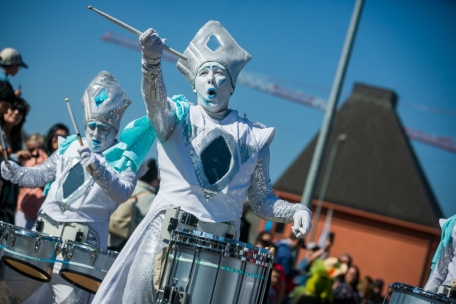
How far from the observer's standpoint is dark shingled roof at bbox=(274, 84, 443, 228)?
44812 millimetres

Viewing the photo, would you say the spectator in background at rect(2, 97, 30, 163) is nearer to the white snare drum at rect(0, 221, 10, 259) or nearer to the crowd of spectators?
the white snare drum at rect(0, 221, 10, 259)

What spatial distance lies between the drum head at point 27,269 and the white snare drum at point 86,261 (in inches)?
5.8

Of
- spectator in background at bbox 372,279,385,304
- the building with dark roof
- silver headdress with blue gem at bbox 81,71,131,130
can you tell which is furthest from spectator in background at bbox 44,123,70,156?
the building with dark roof

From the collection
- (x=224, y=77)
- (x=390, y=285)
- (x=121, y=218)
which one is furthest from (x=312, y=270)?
(x=224, y=77)

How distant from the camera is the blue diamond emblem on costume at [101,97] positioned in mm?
7320

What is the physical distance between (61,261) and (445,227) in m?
2.92

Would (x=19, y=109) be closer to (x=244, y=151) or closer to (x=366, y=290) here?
(x=244, y=151)

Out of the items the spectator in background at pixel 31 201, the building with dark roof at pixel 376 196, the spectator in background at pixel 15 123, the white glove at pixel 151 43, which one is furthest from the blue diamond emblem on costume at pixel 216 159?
the building with dark roof at pixel 376 196

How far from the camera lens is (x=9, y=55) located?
29.4 feet

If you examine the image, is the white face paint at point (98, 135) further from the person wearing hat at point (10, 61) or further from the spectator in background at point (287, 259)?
the spectator in background at point (287, 259)

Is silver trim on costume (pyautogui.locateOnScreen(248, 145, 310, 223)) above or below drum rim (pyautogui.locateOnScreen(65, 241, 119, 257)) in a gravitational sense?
above

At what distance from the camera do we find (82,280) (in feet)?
20.8

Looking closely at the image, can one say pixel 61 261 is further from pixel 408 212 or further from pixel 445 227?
pixel 408 212

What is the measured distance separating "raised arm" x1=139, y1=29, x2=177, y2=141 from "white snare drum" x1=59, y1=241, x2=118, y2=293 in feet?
4.18
